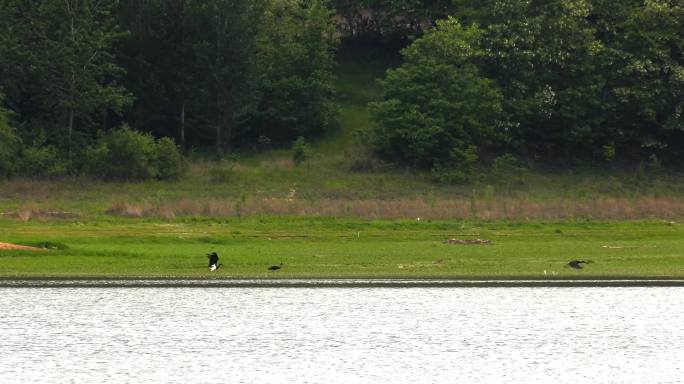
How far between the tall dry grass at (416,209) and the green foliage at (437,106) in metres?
13.0

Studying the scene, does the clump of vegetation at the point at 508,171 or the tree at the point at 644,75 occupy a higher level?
the tree at the point at 644,75

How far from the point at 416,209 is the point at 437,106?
18981 mm

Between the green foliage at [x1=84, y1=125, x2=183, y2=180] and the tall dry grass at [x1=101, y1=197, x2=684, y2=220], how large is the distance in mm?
9327

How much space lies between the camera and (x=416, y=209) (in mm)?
57656

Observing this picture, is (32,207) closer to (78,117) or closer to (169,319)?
(78,117)

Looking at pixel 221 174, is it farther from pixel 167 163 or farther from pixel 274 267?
pixel 274 267

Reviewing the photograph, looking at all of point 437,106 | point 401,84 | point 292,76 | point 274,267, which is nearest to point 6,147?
point 292,76

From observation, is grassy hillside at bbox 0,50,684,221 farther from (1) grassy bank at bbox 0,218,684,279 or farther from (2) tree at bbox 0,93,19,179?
(1) grassy bank at bbox 0,218,684,279

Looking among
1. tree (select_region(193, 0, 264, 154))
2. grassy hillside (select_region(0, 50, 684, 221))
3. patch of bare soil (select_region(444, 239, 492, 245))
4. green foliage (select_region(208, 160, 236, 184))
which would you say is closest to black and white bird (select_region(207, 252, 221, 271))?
patch of bare soil (select_region(444, 239, 492, 245))

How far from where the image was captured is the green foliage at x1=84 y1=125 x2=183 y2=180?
70.1m

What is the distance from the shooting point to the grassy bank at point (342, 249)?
40.8m

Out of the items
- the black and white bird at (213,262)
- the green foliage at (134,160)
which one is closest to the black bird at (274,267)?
the black and white bird at (213,262)

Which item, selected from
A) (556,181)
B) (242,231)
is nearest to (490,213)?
(242,231)

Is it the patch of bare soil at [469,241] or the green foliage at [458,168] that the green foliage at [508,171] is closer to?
the green foliage at [458,168]
